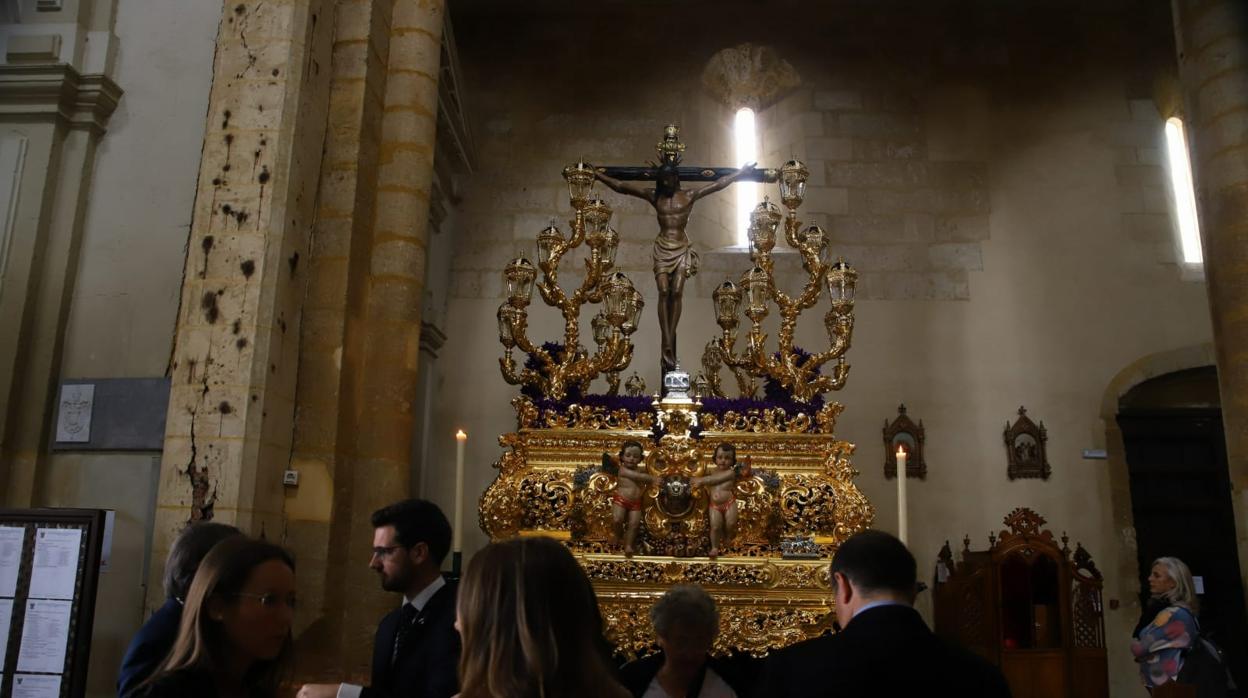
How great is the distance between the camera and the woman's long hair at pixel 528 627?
163 centimetres

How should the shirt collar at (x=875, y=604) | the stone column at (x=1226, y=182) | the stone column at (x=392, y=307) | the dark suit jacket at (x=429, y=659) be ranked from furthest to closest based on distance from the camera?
the stone column at (x=1226, y=182)
the stone column at (x=392, y=307)
the dark suit jacket at (x=429, y=659)
the shirt collar at (x=875, y=604)

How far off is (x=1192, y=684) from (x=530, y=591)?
14.3ft

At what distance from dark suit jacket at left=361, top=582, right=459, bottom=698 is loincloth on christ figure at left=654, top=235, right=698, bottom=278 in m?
3.42

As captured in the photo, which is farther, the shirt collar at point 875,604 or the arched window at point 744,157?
A: the arched window at point 744,157

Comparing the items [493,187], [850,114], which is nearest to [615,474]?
[493,187]

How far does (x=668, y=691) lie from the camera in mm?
2834

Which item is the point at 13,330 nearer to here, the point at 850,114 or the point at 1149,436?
the point at 850,114

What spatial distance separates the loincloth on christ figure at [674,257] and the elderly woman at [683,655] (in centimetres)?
316

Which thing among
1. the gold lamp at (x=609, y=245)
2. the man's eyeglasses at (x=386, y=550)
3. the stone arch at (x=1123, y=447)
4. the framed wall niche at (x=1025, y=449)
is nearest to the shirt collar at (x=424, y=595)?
the man's eyeglasses at (x=386, y=550)

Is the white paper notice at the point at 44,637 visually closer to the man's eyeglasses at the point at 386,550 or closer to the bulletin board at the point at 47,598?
the bulletin board at the point at 47,598

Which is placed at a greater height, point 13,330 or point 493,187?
point 493,187

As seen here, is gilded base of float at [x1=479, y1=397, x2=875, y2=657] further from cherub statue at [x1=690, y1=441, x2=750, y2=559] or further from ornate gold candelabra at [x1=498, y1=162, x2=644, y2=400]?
ornate gold candelabra at [x1=498, y1=162, x2=644, y2=400]

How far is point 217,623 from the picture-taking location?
6.23 feet

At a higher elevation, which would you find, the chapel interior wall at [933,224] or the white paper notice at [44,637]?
the chapel interior wall at [933,224]
